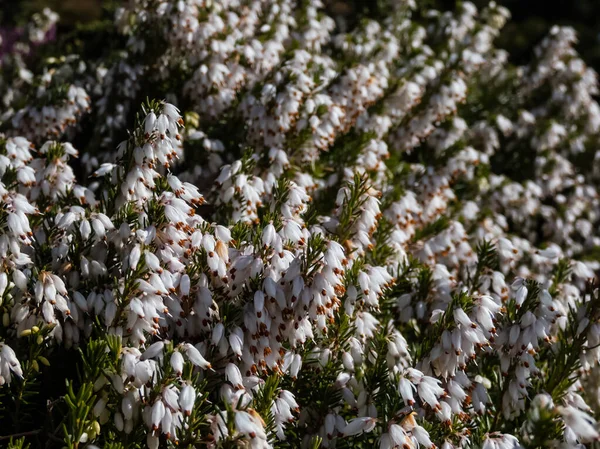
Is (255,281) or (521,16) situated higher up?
(255,281)

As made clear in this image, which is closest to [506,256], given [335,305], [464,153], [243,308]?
[464,153]

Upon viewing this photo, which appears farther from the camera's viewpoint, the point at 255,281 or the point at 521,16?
the point at 521,16

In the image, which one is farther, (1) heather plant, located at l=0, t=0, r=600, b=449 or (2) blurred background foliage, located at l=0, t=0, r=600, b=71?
(2) blurred background foliage, located at l=0, t=0, r=600, b=71

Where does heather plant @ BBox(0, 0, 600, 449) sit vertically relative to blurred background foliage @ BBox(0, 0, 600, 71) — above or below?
above

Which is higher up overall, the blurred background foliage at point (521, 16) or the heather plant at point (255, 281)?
the heather plant at point (255, 281)

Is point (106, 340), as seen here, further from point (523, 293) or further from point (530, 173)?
point (530, 173)
